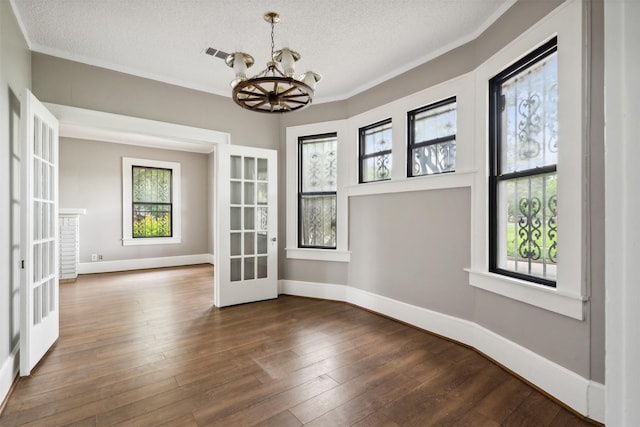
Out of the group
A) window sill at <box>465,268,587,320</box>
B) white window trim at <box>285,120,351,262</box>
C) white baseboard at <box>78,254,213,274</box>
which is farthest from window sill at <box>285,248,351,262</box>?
white baseboard at <box>78,254,213,274</box>

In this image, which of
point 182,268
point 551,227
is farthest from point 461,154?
point 182,268

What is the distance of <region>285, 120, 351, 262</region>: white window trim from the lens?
4298 millimetres

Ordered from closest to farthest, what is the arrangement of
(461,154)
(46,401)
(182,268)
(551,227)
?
1. (46,401)
2. (551,227)
3. (461,154)
4. (182,268)

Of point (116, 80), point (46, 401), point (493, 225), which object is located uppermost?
point (116, 80)

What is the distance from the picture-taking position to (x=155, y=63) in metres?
3.48

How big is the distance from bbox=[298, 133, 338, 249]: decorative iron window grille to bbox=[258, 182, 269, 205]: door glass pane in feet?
1.65

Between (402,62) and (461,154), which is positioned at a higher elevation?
(402,62)

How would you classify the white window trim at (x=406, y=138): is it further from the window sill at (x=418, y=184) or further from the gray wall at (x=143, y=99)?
the gray wall at (x=143, y=99)

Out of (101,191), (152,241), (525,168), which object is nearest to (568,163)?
(525,168)

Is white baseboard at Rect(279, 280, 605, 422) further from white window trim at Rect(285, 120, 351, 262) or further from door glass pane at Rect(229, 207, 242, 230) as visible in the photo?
door glass pane at Rect(229, 207, 242, 230)

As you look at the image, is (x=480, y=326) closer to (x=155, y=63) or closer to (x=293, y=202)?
(x=293, y=202)

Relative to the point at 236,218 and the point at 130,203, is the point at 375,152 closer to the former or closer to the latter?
the point at 236,218

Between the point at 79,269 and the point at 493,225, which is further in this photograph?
the point at 79,269

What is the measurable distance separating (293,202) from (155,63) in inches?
93.6
